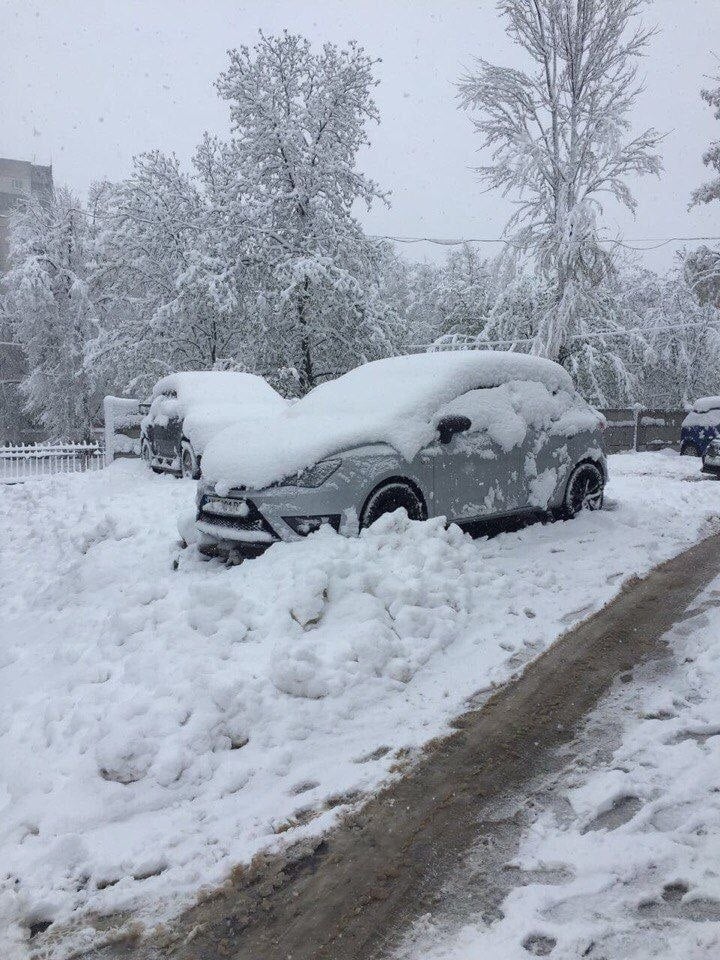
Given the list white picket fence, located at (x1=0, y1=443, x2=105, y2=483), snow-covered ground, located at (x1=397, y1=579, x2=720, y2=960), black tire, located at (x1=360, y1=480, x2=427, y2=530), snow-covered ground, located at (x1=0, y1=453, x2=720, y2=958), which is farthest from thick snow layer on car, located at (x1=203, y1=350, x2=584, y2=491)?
white picket fence, located at (x1=0, y1=443, x2=105, y2=483)

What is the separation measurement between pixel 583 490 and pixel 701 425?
11694mm

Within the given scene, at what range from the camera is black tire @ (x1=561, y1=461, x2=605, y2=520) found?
759 centimetres

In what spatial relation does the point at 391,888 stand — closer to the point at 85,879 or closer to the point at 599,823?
the point at 599,823

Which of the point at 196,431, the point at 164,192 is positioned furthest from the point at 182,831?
the point at 164,192

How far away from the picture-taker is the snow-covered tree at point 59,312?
1151 inches

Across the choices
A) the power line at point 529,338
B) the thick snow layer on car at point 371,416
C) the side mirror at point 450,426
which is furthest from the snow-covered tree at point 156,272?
the side mirror at point 450,426

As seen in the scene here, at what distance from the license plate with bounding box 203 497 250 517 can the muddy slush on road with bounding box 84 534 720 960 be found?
8.38 feet

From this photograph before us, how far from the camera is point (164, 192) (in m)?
23.7

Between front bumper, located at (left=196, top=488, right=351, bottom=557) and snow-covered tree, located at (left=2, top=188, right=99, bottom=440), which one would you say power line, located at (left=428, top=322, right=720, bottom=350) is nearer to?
front bumper, located at (left=196, top=488, right=351, bottom=557)

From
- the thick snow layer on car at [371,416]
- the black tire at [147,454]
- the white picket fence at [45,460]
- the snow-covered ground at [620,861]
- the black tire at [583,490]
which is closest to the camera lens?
the snow-covered ground at [620,861]

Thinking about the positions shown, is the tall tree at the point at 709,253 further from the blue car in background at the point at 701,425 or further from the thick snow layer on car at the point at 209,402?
the thick snow layer on car at the point at 209,402

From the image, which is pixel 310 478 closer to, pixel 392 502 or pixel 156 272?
pixel 392 502

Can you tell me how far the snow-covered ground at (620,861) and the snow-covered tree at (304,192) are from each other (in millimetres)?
18295

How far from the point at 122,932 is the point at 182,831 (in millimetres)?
507
